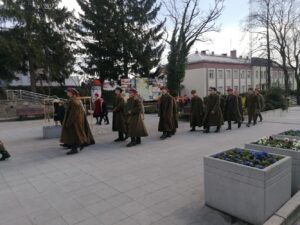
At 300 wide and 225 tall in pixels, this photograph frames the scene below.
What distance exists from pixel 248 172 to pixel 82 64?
26.1 metres

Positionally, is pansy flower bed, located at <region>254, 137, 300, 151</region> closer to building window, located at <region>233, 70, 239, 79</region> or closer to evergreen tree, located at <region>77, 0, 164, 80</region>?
evergreen tree, located at <region>77, 0, 164, 80</region>

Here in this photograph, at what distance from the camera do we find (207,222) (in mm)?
3359

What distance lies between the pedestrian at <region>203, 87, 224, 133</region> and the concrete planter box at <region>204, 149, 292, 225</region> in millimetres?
6470

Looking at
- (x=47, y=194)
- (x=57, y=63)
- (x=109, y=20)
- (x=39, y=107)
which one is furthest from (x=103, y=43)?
(x=47, y=194)

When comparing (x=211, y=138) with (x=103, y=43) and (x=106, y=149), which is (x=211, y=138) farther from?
(x=103, y=43)

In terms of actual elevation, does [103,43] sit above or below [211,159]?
above

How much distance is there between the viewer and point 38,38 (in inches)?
882

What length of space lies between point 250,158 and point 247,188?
57cm

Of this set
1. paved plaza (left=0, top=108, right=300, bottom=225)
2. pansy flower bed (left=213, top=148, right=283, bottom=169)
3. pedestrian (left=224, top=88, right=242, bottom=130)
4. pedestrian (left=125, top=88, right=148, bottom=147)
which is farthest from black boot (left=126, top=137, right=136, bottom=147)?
pedestrian (left=224, top=88, right=242, bottom=130)

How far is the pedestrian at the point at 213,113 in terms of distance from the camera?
33.0 feet

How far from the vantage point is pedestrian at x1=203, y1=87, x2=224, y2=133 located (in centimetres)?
1006

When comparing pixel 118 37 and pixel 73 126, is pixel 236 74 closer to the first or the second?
pixel 118 37

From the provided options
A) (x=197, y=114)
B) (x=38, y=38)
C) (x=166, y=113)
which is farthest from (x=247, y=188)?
(x=38, y=38)

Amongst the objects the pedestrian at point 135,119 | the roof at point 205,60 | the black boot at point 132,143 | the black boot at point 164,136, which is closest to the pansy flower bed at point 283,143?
the pedestrian at point 135,119
